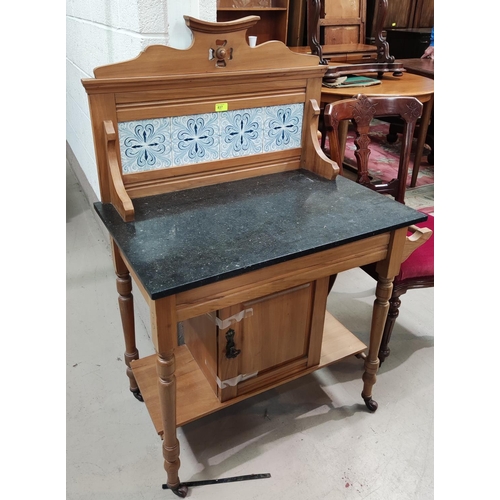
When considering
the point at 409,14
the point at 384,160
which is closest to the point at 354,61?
the point at 384,160

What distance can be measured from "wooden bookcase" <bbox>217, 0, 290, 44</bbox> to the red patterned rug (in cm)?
128

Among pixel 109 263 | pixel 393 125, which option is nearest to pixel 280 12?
pixel 393 125

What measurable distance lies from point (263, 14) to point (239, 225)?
3958 mm

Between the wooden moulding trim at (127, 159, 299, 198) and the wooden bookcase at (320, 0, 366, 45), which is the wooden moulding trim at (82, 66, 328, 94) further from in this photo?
the wooden bookcase at (320, 0, 366, 45)

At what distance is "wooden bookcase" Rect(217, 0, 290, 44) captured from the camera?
404 cm

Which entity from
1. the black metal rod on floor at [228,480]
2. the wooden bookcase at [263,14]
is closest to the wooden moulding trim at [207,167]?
the black metal rod on floor at [228,480]

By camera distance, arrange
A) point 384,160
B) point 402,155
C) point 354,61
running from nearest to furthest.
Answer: point 402,155 < point 354,61 < point 384,160

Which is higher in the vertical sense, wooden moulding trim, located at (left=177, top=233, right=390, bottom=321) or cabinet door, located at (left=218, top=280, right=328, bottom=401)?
wooden moulding trim, located at (left=177, top=233, right=390, bottom=321)

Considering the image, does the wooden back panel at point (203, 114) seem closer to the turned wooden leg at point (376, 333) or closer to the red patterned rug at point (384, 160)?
the turned wooden leg at point (376, 333)

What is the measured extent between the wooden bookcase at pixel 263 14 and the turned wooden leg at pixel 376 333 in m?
3.33

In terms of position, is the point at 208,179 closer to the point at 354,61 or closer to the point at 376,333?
the point at 376,333

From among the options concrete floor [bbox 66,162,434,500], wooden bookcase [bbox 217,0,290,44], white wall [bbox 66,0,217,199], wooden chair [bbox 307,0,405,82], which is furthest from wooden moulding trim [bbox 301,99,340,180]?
wooden bookcase [bbox 217,0,290,44]

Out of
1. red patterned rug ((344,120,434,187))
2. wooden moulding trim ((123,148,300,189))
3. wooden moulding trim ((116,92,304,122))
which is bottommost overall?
red patterned rug ((344,120,434,187))

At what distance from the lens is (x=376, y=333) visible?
1.50m
